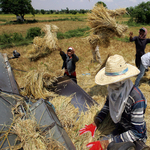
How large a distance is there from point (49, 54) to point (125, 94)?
6.57m

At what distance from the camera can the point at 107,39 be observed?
140 inches

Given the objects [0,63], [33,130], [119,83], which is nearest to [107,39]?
[119,83]

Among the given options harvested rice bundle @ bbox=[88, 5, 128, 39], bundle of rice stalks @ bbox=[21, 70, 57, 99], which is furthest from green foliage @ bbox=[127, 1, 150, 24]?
bundle of rice stalks @ bbox=[21, 70, 57, 99]

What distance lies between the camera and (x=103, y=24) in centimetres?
324

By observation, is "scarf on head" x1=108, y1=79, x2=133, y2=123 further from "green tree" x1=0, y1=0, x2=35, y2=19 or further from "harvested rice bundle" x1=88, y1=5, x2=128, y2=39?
"green tree" x1=0, y1=0, x2=35, y2=19

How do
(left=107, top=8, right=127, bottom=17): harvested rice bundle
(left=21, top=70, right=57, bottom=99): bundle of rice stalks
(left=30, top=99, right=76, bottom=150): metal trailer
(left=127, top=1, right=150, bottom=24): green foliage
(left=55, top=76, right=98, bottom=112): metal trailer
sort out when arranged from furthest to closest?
(left=127, top=1, right=150, bottom=24): green foliage
(left=107, top=8, right=127, bottom=17): harvested rice bundle
(left=21, top=70, right=57, bottom=99): bundle of rice stalks
(left=55, top=76, right=98, bottom=112): metal trailer
(left=30, top=99, right=76, bottom=150): metal trailer

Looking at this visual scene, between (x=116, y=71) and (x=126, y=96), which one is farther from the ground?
(x=116, y=71)

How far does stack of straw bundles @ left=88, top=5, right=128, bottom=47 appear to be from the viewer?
3.19 m

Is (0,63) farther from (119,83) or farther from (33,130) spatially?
(119,83)

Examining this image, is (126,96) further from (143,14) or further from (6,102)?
(143,14)

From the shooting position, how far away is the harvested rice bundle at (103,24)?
3186 millimetres

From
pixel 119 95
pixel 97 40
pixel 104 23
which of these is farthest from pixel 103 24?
pixel 119 95

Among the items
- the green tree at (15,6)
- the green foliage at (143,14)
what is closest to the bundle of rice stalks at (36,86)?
the green foliage at (143,14)

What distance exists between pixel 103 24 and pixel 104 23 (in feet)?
0.13
